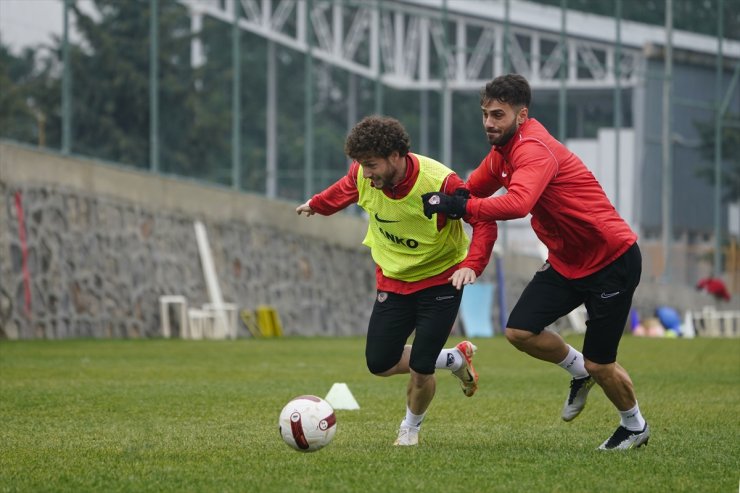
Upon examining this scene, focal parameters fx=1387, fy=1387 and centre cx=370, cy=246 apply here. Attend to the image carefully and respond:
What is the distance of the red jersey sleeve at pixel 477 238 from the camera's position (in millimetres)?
7828

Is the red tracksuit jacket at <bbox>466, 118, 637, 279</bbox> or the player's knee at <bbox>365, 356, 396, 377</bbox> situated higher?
the red tracksuit jacket at <bbox>466, 118, 637, 279</bbox>

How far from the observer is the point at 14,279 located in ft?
68.6

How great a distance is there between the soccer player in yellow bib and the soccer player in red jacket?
34cm

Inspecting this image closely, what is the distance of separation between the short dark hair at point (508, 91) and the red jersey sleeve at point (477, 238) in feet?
1.81

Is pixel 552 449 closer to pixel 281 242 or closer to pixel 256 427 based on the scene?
pixel 256 427

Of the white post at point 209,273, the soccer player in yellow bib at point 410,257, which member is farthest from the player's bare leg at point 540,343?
the white post at point 209,273

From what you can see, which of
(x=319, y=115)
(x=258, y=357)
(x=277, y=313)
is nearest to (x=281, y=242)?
(x=277, y=313)

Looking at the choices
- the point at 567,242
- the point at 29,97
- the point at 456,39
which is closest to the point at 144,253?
the point at 29,97

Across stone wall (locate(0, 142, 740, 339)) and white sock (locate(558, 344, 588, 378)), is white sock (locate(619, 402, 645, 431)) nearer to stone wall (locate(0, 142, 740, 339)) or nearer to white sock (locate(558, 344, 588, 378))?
white sock (locate(558, 344, 588, 378))

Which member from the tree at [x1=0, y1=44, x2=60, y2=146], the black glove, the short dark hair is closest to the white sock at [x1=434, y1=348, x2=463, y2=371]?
the black glove

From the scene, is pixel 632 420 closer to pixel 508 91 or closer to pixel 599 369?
pixel 599 369

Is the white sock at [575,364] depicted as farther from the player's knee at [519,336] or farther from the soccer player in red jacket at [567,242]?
the player's knee at [519,336]

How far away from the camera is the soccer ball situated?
7406 millimetres

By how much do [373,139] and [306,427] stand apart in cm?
163
